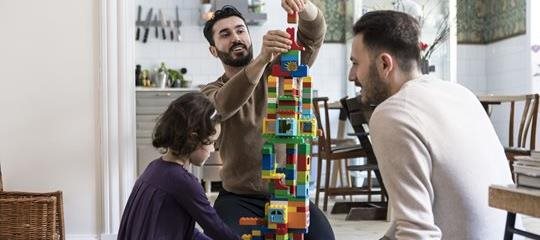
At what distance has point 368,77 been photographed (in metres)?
1.44

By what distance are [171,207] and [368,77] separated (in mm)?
780

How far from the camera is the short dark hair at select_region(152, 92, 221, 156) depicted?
198 cm

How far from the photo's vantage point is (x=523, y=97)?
4605 millimetres

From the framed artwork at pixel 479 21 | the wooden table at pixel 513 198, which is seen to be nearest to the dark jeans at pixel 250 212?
the wooden table at pixel 513 198

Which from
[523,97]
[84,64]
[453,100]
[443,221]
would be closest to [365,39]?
[453,100]

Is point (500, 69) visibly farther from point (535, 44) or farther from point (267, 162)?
point (267, 162)

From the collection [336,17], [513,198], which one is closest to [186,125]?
[513,198]

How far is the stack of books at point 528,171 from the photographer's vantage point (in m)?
1.31

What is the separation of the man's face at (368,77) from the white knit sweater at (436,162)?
0.24 ft

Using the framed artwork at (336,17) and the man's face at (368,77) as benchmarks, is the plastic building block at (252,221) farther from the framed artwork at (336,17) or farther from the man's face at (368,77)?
the framed artwork at (336,17)

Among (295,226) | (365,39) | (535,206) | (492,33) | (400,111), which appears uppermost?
(492,33)

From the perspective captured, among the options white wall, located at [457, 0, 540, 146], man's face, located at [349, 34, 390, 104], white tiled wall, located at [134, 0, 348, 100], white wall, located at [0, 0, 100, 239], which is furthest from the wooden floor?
white tiled wall, located at [134, 0, 348, 100]

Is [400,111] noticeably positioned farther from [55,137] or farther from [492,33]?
[492,33]

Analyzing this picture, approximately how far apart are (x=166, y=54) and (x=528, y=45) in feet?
11.6
